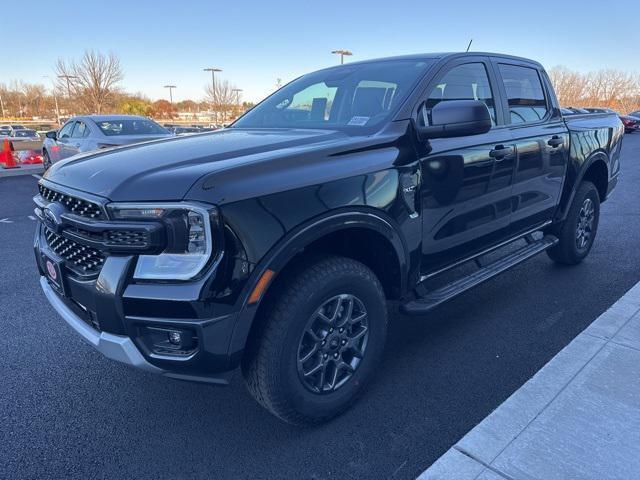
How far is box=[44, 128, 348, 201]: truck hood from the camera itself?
1.97 metres

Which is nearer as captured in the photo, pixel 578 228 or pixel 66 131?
pixel 578 228

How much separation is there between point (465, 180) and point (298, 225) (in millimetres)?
1388

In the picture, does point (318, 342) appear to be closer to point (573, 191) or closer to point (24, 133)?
point (573, 191)

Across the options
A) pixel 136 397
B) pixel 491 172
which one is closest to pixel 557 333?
pixel 491 172

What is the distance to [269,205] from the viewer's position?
204 cm

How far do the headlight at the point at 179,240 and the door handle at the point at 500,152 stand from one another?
83.8 inches

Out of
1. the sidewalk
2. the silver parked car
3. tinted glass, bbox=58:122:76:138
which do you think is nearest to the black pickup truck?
the sidewalk

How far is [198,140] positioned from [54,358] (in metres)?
1.73

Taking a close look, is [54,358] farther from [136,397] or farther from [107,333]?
[107,333]

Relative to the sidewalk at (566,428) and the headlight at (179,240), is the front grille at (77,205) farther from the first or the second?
the sidewalk at (566,428)

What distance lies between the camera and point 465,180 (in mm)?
3020

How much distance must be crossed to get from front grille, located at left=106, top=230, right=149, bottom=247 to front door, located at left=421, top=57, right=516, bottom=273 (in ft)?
5.06

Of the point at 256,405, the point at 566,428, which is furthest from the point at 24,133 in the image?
the point at 566,428

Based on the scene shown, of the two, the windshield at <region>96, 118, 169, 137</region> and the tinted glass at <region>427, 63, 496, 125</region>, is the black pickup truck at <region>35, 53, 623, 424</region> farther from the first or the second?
the windshield at <region>96, 118, 169, 137</region>
